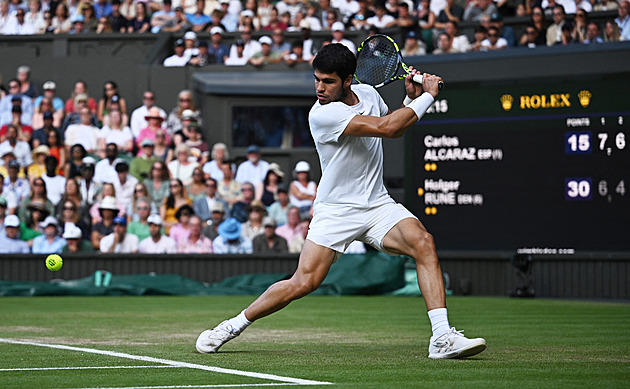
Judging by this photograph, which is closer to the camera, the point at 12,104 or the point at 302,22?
the point at 12,104

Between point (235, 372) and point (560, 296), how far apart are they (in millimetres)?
11701

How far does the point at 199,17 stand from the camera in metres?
22.7

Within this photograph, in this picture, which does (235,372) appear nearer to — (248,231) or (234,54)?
(248,231)

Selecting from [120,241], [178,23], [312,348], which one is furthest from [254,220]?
[312,348]

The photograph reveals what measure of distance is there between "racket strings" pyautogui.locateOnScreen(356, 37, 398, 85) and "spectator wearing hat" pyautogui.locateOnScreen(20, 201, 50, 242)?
1178 cm

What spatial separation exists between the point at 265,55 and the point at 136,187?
4.00 m

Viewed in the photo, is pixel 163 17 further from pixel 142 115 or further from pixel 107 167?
pixel 107 167

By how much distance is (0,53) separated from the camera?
2297cm

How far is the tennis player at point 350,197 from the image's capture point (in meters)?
7.14

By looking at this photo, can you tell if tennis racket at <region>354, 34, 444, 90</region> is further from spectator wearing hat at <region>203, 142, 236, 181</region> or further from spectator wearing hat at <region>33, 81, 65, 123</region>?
spectator wearing hat at <region>33, 81, 65, 123</region>

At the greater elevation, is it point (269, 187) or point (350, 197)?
point (269, 187)

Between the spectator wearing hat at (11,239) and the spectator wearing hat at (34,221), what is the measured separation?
0.21 metres

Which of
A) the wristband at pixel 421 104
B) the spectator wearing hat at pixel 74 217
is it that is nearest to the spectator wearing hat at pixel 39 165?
the spectator wearing hat at pixel 74 217

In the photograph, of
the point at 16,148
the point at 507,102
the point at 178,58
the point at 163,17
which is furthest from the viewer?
the point at 163,17
